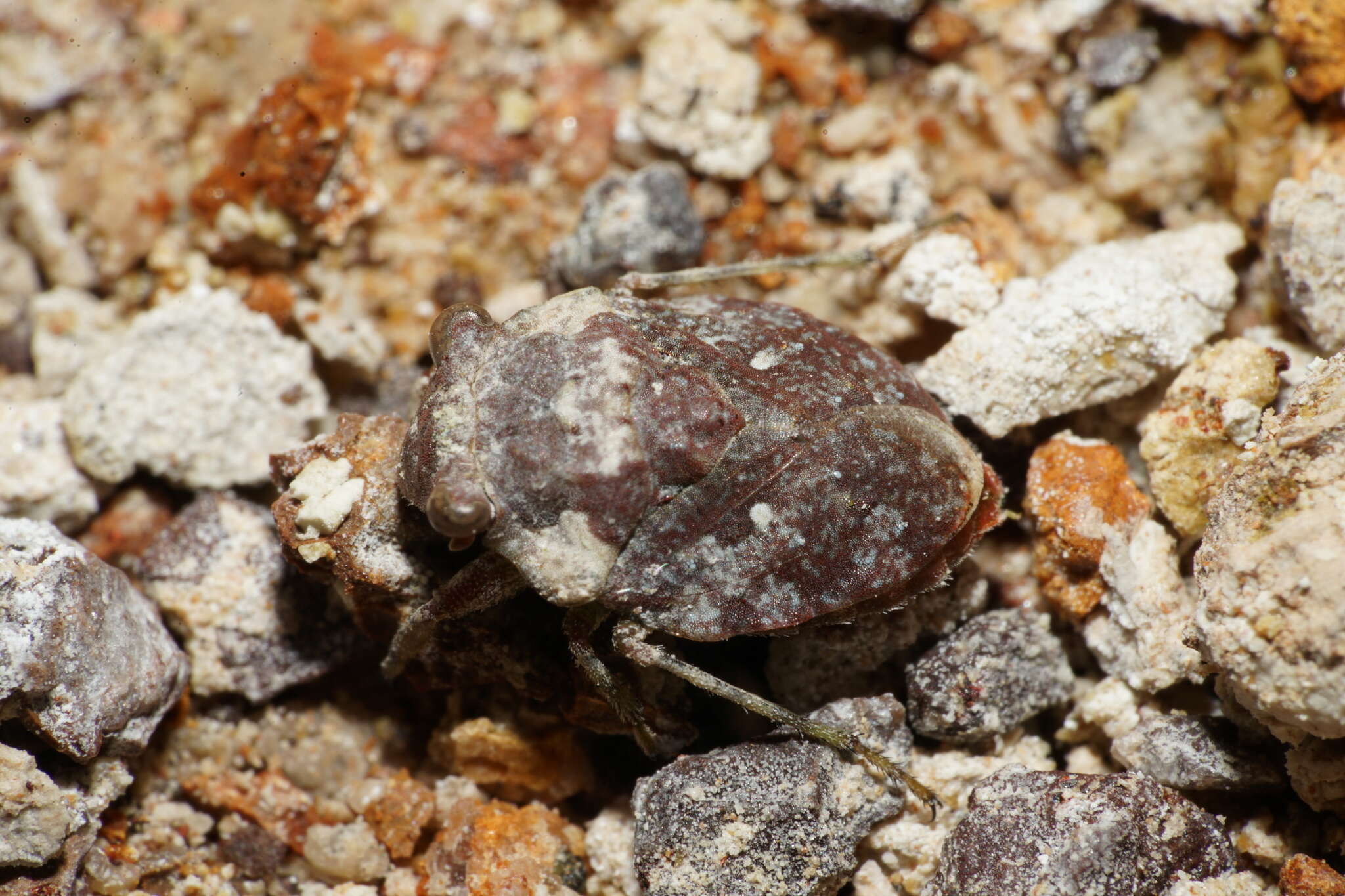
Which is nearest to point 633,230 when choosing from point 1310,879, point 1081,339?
point 1081,339

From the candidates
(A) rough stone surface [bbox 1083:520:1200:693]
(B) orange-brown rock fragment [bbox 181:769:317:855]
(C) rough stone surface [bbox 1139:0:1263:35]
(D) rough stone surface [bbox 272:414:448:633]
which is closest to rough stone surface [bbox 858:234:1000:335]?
(A) rough stone surface [bbox 1083:520:1200:693]

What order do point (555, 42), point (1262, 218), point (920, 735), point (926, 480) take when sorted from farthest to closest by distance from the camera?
point (555, 42)
point (1262, 218)
point (920, 735)
point (926, 480)

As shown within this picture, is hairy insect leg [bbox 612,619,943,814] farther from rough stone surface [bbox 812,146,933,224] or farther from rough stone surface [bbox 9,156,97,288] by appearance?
rough stone surface [bbox 9,156,97,288]

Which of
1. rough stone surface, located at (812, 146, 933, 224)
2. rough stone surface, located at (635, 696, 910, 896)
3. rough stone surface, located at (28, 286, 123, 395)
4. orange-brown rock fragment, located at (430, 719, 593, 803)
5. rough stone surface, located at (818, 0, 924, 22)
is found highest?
rough stone surface, located at (818, 0, 924, 22)

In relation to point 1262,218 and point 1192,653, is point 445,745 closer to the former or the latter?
point 1192,653

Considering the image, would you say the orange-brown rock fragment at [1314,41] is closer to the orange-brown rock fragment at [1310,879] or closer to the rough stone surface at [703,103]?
the rough stone surface at [703,103]

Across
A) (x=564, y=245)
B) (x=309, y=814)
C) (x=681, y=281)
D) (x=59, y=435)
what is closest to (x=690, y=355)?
(x=681, y=281)
